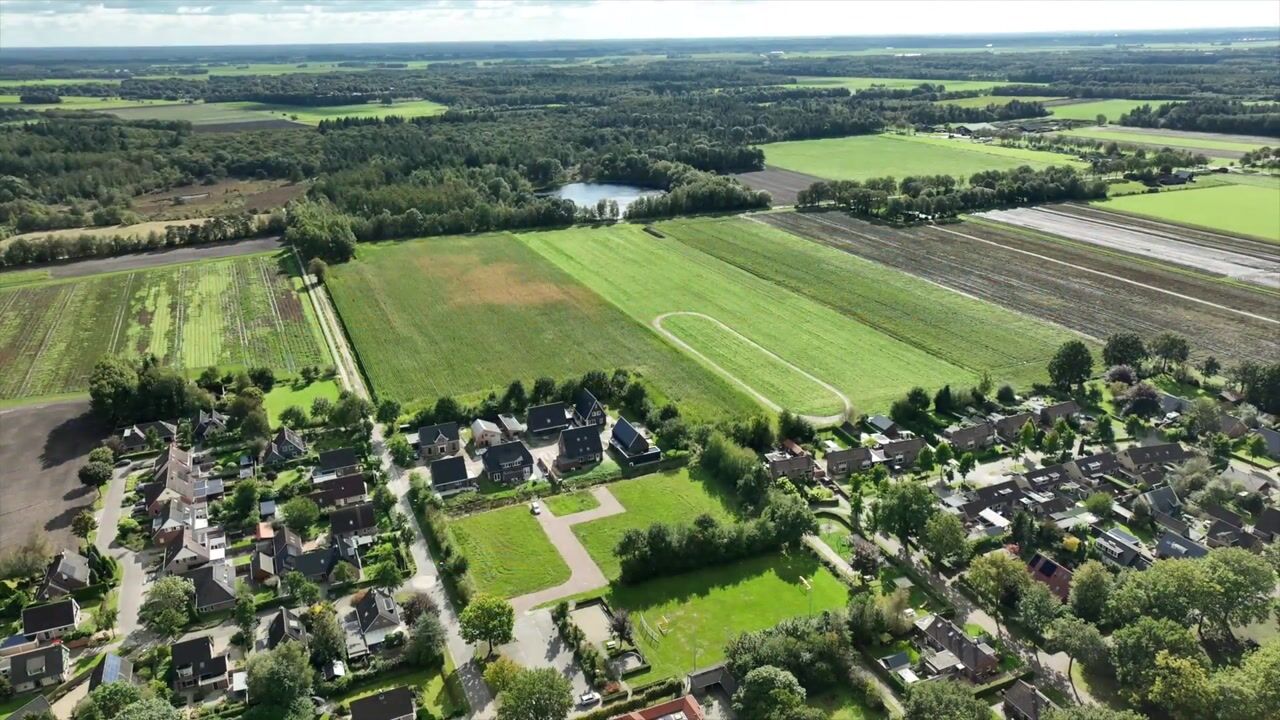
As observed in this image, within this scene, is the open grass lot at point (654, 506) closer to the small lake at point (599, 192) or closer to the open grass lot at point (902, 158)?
the small lake at point (599, 192)

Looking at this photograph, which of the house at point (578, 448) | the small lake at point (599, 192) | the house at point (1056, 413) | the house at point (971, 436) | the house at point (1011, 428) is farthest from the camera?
the small lake at point (599, 192)

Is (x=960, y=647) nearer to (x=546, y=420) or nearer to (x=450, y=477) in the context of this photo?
(x=450, y=477)

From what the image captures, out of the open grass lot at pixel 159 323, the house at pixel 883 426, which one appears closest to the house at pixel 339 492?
the open grass lot at pixel 159 323

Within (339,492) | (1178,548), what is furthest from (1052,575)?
(339,492)

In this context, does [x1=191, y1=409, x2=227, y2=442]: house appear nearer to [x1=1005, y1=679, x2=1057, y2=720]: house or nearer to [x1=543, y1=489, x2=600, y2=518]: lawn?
[x1=543, y1=489, x2=600, y2=518]: lawn

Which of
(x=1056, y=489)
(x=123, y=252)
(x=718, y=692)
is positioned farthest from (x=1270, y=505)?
(x=123, y=252)

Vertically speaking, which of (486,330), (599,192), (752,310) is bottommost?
(599,192)
